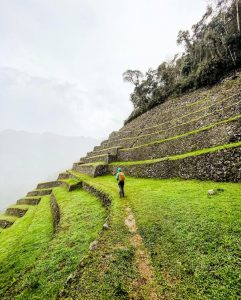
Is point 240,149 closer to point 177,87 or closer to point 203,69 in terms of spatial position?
point 203,69

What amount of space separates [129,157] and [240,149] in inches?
495

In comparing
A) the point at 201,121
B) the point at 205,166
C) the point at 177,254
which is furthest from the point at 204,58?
the point at 177,254

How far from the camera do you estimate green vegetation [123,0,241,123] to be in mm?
21688

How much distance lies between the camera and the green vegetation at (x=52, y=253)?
5.89 meters

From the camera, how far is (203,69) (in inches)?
937

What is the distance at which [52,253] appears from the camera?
725 centimetres

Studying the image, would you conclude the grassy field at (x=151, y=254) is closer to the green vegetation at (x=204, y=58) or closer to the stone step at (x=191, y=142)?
the stone step at (x=191, y=142)

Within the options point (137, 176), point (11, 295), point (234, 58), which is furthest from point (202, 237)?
point (234, 58)

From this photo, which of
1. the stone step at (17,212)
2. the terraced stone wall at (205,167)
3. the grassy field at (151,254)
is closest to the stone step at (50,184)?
the stone step at (17,212)

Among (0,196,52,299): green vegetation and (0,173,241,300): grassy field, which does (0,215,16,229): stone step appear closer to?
(0,196,52,299): green vegetation

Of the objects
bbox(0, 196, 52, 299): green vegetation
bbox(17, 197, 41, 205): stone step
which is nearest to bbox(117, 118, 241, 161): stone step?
bbox(0, 196, 52, 299): green vegetation

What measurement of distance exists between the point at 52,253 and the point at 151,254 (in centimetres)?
412

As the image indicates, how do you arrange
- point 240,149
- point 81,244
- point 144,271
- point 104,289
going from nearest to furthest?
1. point 104,289
2. point 144,271
3. point 81,244
4. point 240,149

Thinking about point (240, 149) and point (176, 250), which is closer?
point (176, 250)
